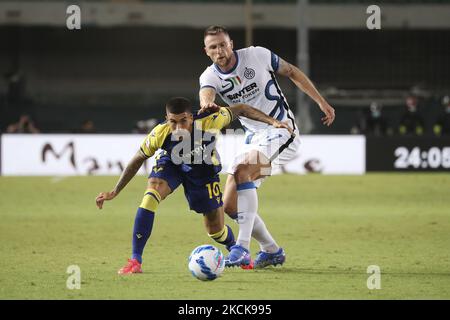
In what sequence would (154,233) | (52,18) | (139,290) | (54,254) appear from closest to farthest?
(139,290), (54,254), (154,233), (52,18)

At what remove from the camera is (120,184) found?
7770mm

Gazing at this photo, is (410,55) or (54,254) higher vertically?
(410,55)

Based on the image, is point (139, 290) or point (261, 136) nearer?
point (139, 290)

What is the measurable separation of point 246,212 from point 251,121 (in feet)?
2.84

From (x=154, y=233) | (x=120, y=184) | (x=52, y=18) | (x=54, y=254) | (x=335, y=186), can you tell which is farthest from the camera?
(x=52, y=18)

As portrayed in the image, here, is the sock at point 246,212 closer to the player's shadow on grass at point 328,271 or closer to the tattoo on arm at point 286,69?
the player's shadow on grass at point 328,271

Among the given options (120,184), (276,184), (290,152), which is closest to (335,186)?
(276,184)

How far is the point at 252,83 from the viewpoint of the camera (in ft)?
27.6

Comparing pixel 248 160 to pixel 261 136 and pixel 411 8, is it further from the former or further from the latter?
pixel 411 8

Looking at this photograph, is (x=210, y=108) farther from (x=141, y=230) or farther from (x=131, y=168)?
(x=141, y=230)

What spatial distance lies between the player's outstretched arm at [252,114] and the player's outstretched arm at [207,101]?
0.20m

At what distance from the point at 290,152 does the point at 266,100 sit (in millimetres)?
548

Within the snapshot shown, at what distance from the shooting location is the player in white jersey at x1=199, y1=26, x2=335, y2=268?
822 cm

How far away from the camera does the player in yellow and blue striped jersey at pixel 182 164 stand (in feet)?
25.3
